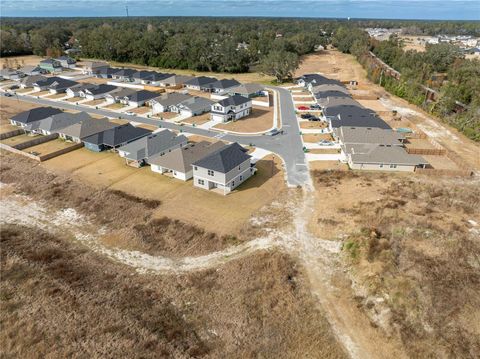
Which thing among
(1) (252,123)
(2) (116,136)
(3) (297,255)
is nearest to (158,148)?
(2) (116,136)

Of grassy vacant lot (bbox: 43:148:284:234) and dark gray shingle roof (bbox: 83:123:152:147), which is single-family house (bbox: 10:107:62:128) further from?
grassy vacant lot (bbox: 43:148:284:234)

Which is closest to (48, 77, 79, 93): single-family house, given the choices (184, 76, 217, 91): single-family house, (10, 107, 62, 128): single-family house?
(10, 107, 62, 128): single-family house

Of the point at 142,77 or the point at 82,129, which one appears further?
the point at 142,77

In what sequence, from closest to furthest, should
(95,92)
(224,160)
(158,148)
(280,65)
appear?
(224,160) < (158,148) < (95,92) < (280,65)

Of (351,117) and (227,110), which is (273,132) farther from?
(351,117)

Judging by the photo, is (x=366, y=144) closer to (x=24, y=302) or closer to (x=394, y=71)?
(x=24, y=302)

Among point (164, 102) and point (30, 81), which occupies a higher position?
point (30, 81)

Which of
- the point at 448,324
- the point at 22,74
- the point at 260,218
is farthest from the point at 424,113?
the point at 22,74
